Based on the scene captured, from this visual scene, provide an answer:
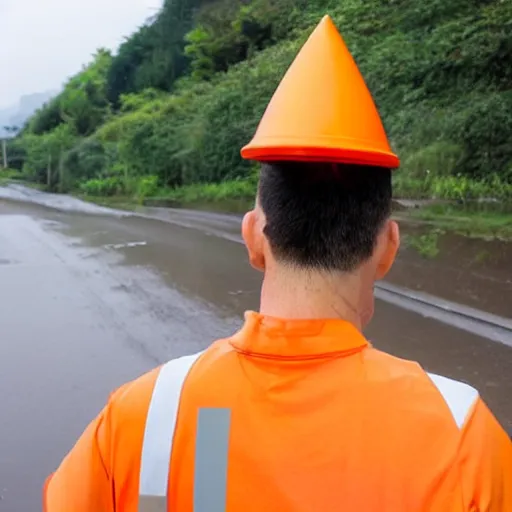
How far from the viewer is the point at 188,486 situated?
4.05ft

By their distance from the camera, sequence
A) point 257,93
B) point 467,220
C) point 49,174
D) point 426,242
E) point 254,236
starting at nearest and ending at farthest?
point 254,236
point 426,242
point 467,220
point 257,93
point 49,174

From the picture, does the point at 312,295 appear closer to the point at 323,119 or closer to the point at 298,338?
the point at 298,338

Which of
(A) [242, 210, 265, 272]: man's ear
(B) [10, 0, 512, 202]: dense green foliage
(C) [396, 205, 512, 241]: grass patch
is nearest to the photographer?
(A) [242, 210, 265, 272]: man's ear

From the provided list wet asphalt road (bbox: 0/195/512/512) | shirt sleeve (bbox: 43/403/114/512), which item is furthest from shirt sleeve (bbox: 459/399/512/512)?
wet asphalt road (bbox: 0/195/512/512)

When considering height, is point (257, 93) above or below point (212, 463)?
above

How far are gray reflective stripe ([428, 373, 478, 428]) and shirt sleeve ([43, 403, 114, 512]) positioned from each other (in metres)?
0.53

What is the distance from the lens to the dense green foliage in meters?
14.7

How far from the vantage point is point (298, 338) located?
1.27 m

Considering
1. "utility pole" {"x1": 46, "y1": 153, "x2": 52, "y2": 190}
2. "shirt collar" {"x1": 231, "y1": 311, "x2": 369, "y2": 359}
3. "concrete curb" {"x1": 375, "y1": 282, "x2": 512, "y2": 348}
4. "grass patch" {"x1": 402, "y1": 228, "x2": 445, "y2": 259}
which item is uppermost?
"shirt collar" {"x1": 231, "y1": 311, "x2": 369, "y2": 359}

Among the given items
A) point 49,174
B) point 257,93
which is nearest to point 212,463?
point 257,93

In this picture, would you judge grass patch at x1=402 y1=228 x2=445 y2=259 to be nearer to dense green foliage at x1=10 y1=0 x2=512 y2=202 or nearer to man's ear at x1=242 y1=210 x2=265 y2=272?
dense green foliage at x1=10 y1=0 x2=512 y2=202

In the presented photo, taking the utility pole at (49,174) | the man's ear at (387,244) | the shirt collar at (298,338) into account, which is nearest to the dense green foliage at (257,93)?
the utility pole at (49,174)

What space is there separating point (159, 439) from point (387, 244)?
20.6 inches

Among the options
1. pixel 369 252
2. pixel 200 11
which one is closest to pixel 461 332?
pixel 369 252
